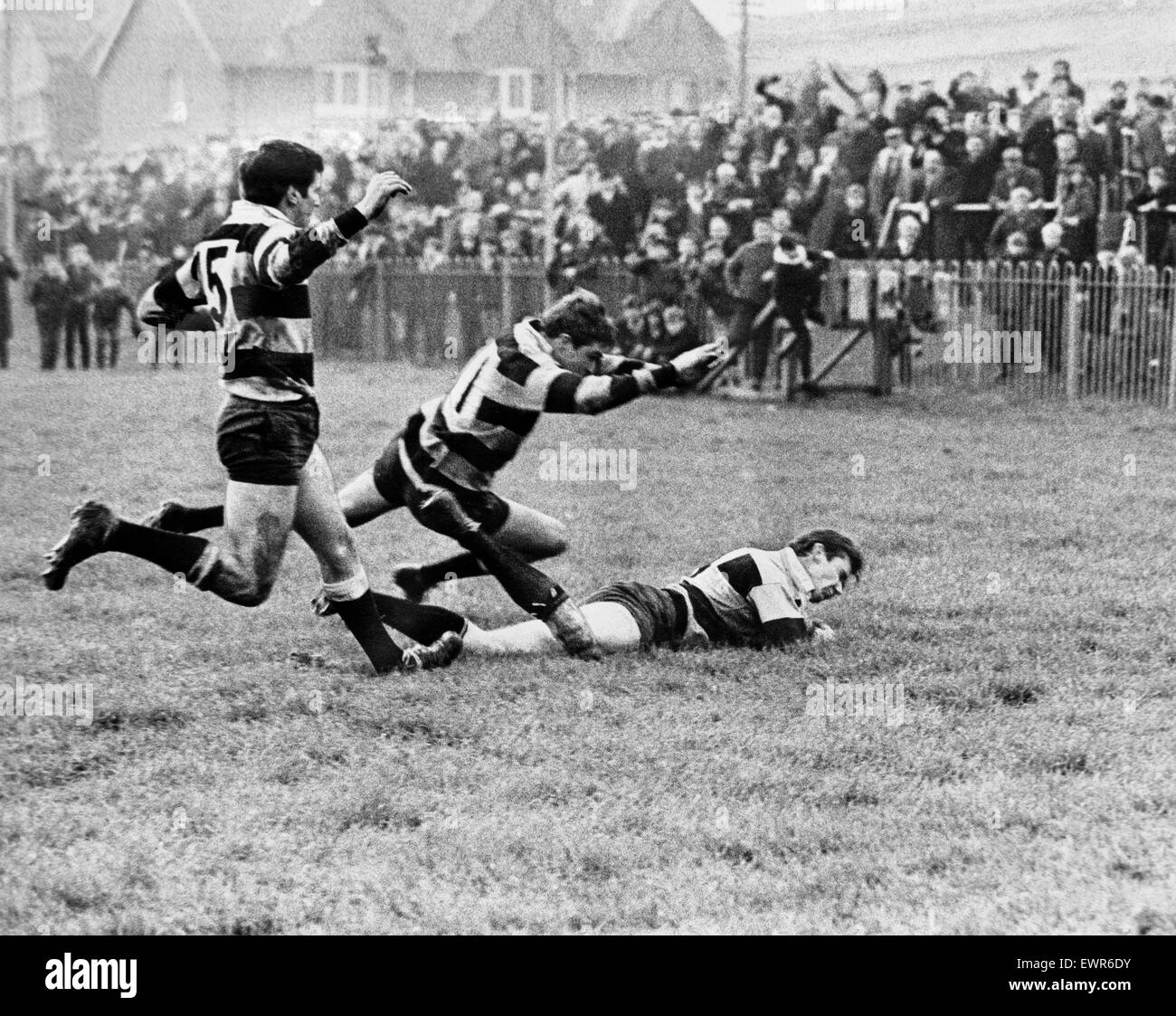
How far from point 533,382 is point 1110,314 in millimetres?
10066

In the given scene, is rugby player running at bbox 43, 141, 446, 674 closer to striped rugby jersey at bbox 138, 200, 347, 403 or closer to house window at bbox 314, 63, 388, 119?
striped rugby jersey at bbox 138, 200, 347, 403

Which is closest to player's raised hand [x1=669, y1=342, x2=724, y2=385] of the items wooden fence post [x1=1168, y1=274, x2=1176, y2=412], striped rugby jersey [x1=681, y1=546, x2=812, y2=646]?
striped rugby jersey [x1=681, y1=546, x2=812, y2=646]

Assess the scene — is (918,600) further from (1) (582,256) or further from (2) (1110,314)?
(1) (582,256)

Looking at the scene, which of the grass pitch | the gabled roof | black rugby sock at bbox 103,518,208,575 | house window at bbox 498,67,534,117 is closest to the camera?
the grass pitch

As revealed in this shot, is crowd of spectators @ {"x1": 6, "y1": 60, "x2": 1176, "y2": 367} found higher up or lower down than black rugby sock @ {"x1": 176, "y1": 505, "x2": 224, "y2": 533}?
higher up

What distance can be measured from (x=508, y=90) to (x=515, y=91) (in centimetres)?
56

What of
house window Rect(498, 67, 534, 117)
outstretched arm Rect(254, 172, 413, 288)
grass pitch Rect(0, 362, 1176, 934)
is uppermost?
house window Rect(498, 67, 534, 117)

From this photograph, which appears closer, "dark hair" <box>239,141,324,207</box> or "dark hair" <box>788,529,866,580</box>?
"dark hair" <box>239,141,324,207</box>

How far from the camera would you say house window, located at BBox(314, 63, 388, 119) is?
3014 cm

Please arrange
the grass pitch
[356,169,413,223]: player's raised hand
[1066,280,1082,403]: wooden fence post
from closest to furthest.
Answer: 1. the grass pitch
2. [356,169,413,223]: player's raised hand
3. [1066,280,1082,403]: wooden fence post

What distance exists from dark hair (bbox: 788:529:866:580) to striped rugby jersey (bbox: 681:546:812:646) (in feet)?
0.17

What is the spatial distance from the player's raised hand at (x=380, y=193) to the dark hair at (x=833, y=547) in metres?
2.25

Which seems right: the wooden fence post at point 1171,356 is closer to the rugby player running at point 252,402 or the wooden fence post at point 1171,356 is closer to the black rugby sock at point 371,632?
the black rugby sock at point 371,632

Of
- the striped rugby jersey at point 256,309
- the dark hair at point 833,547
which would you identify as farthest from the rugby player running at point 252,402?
the dark hair at point 833,547
